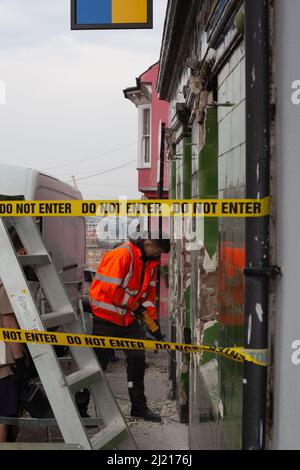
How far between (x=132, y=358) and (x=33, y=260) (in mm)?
3116

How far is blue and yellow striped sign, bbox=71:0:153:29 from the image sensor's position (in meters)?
3.78

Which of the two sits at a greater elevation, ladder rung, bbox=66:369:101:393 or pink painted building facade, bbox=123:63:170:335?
pink painted building facade, bbox=123:63:170:335

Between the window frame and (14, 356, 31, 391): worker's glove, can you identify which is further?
the window frame

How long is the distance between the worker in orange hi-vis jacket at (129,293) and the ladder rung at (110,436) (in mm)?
2649

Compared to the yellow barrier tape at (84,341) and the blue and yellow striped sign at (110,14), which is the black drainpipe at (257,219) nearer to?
the yellow barrier tape at (84,341)

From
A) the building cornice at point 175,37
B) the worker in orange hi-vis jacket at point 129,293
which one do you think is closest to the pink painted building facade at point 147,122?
the building cornice at point 175,37

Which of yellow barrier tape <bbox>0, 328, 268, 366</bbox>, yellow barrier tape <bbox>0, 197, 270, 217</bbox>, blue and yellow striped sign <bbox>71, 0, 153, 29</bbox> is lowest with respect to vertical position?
yellow barrier tape <bbox>0, 328, 268, 366</bbox>

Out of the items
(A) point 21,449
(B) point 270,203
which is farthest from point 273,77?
(A) point 21,449

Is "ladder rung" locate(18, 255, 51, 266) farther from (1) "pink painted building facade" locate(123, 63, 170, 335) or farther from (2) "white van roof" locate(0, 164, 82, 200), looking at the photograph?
(1) "pink painted building facade" locate(123, 63, 170, 335)

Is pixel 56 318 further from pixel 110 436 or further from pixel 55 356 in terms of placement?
pixel 110 436

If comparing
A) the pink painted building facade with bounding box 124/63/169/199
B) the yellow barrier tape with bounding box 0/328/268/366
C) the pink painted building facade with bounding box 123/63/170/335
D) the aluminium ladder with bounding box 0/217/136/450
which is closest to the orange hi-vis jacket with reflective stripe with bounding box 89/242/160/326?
the aluminium ladder with bounding box 0/217/136/450

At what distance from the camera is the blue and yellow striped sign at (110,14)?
3779 mm

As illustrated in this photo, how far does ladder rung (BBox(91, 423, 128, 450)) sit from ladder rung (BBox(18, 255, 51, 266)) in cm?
112
